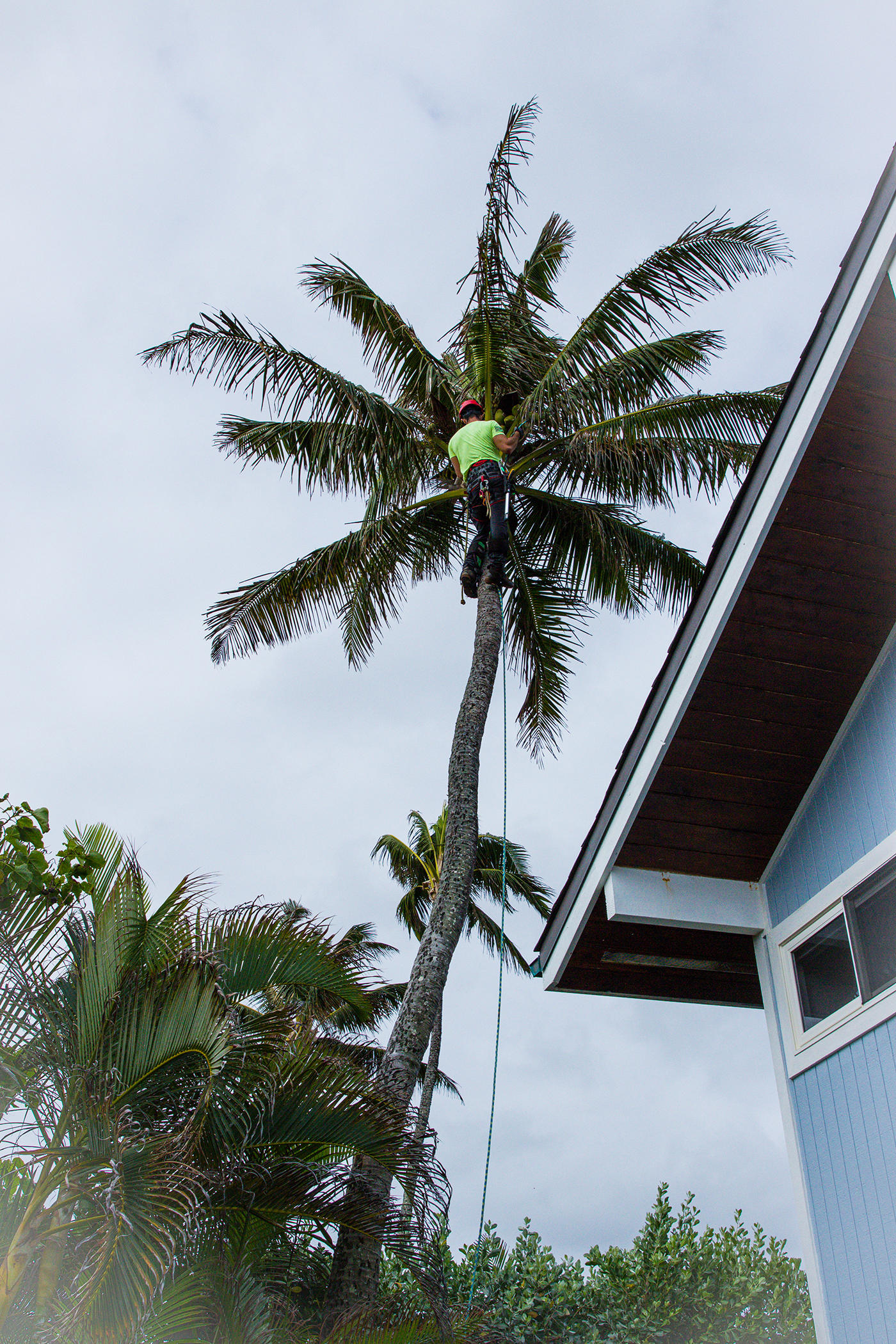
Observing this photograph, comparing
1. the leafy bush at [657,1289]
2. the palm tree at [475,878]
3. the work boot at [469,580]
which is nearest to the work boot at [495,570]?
the work boot at [469,580]

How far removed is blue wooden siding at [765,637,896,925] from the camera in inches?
222

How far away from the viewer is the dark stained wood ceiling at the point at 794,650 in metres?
5.41

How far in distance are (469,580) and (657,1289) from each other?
26.6 feet

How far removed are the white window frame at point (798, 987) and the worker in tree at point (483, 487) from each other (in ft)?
12.7

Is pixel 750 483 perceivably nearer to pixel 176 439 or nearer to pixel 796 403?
pixel 796 403

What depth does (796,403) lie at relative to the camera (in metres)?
5.22

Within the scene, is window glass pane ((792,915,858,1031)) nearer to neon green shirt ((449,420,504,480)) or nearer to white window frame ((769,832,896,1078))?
white window frame ((769,832,896,1078))

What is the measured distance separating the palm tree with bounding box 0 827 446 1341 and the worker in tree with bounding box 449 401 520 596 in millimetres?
4293

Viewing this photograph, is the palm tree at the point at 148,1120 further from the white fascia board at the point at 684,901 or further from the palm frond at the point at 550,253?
the palm frond at the point at 550,253

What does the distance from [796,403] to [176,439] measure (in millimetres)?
13069

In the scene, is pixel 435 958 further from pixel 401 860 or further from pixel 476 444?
pixel 401 860

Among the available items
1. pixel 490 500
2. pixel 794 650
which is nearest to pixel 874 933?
pixel 794 650

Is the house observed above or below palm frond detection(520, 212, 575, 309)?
below

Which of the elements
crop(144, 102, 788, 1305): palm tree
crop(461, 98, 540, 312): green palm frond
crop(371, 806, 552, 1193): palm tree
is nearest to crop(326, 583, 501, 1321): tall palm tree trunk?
crop(144, 102, 788, 1305): palm tree
